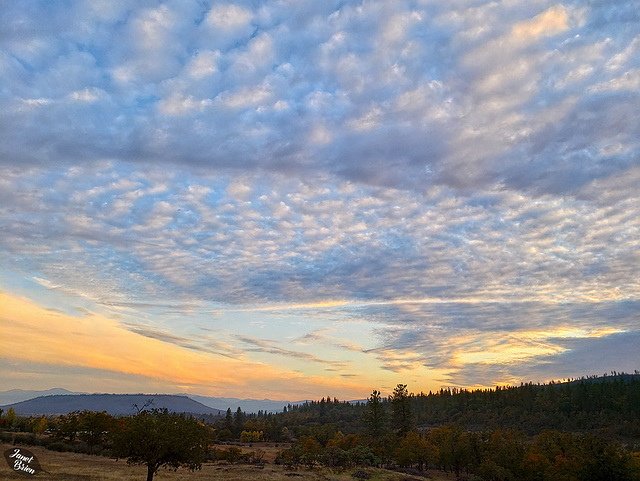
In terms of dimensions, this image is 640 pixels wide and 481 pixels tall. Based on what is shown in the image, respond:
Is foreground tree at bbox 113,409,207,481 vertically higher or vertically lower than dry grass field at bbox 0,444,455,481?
higher

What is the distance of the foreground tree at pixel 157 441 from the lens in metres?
35.6

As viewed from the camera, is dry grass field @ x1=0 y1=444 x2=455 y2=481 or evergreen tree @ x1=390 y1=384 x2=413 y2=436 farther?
evergreen tree @ x1=390 y1=384 x2=413 y2=436

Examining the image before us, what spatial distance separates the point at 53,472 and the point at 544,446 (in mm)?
65878

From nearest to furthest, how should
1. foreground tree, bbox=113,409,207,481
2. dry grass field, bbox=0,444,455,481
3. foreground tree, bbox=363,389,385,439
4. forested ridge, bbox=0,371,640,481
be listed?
foreground tree, bbox=113,409,207,481
forested ridge, bbox=0,371,640,481
dry grass field, bbox=0,444,455,481
foreground tree, bbox=363,389,385,439

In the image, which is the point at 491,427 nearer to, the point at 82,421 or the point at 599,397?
the point at 599,397

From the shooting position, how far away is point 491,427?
156 metres

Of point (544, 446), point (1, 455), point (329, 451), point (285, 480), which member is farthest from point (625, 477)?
point (1, 455)

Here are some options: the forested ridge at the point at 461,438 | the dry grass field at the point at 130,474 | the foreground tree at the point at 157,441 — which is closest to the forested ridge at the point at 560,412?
the forested ridge at the point at 461,438

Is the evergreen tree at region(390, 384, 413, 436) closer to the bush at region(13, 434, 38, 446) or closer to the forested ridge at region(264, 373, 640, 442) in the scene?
the forested ridge at region(264, 373, 640, 442)

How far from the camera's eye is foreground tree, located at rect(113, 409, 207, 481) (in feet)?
117

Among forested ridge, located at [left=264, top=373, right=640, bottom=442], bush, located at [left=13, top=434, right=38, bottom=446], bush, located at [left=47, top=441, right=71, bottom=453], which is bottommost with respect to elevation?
bush, located at [left=47, top=441, right=71, bottom=453]

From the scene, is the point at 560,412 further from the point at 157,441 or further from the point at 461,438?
the point at 157,441

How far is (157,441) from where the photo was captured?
35.3m

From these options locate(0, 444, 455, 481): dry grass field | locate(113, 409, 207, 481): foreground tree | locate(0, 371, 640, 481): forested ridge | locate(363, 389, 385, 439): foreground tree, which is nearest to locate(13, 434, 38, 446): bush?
locate(0, 371, 640, 481): forested ridge
